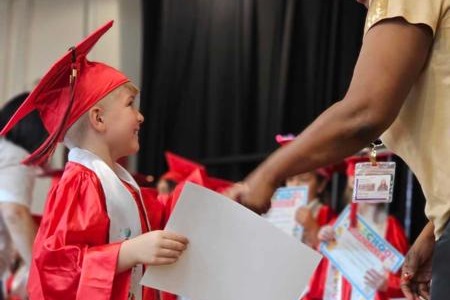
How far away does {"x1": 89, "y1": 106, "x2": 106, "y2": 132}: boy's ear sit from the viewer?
160 cm

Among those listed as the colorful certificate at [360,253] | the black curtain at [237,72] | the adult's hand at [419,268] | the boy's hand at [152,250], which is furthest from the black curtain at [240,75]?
the boy's hand at [152,250]

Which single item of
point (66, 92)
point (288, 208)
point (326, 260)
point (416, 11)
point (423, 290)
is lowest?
point (326, 260)

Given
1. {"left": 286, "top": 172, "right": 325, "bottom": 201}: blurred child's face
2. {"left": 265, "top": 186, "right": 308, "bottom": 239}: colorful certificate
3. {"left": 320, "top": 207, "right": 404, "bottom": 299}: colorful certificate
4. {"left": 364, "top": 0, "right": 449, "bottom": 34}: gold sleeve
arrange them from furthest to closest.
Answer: {"left": 286, "top": 172, "right": 325, "bottom": 201}: blurred child's face, {"left": 265, "top": 186, "right": 308, "bottom": 239}: colorful certificate, {"left": 320, "top": 207, "right": 404, "bottom": 299}: colorful certificate, {"left": 364, "top": 0, "right": 449, "bottom": 34}: gold sleeve

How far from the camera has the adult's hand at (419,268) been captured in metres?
1.33

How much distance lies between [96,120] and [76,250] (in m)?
0.33

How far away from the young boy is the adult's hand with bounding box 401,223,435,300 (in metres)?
0.46

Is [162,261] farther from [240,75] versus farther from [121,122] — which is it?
[240,75]

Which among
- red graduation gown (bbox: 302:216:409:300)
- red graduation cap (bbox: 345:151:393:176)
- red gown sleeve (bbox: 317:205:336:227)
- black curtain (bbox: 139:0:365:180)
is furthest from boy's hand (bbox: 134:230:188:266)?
black curtain (bbox: 139:0:365:180)

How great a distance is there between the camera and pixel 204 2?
4.40 meters

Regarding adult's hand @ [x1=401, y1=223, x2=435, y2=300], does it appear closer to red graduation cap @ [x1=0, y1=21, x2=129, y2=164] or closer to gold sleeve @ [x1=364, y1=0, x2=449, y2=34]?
gold sleeve @ [x1=364, y1=0, x2=449, y2=34]

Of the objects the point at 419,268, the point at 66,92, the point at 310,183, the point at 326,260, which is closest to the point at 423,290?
the point at 419,268

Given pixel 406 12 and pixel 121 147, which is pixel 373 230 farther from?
pixel 406 12

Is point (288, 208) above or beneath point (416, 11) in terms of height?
beneath

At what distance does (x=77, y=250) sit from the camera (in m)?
1.43
